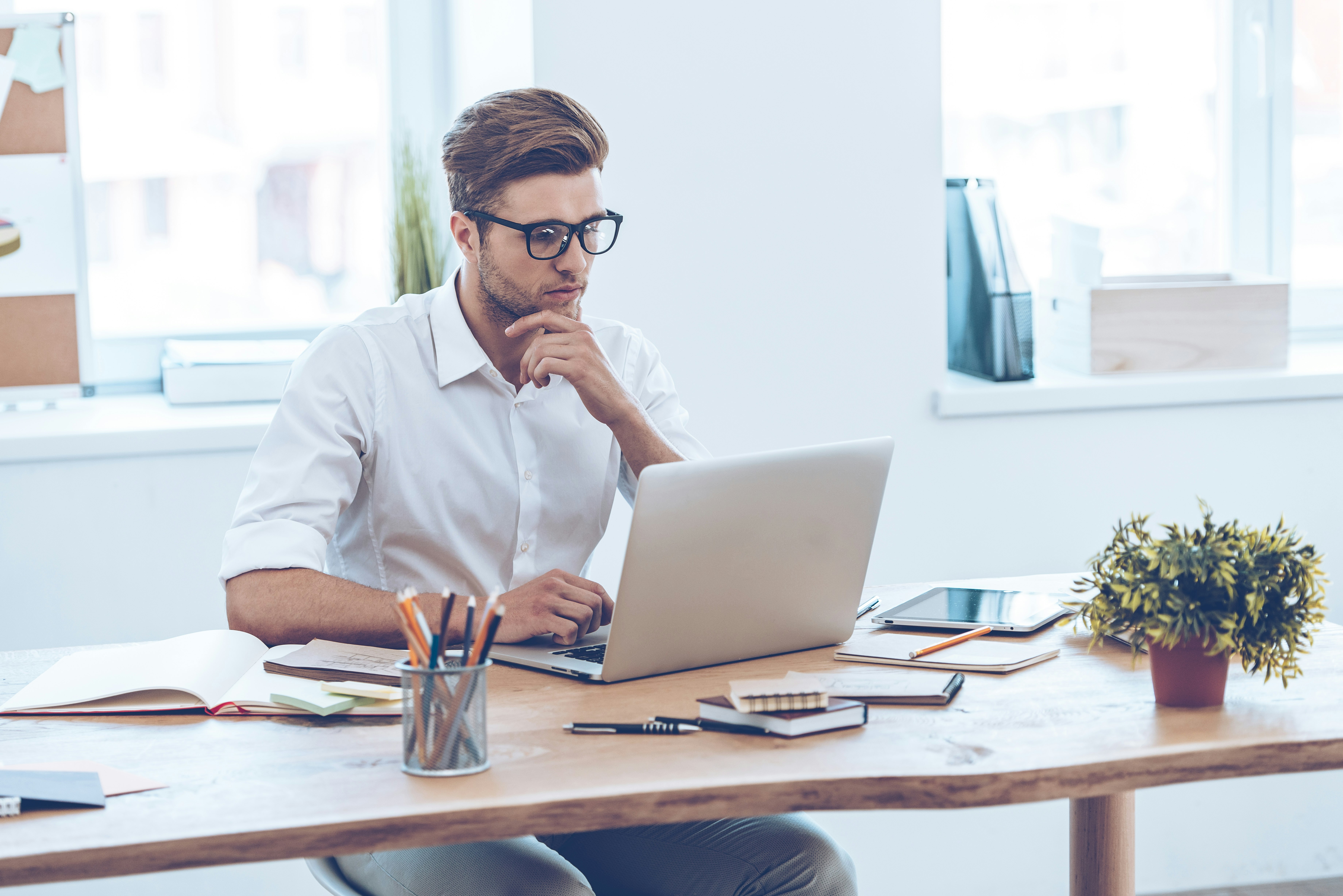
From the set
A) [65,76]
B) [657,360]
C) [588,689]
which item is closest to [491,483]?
[657,360]

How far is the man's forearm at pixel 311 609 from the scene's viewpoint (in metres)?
1.43

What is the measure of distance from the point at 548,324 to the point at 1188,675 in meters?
0.86

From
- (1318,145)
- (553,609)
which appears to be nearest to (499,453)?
(553,609)

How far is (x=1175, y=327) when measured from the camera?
2527mm

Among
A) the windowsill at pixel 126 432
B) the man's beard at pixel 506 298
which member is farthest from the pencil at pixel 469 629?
the windowsill at pixel 126 432

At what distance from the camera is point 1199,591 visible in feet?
3.74

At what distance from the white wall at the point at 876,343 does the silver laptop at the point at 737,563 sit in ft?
3.26

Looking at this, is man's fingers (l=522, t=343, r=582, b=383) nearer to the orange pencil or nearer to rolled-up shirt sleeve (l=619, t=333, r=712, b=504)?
rolled-up shirt sleeve (l=619, t=333, r=712, b=504)

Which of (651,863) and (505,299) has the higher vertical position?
(505,299)

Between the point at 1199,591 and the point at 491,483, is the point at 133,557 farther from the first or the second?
the point at 1199,591

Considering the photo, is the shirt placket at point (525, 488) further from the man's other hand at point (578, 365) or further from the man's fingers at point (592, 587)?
the man's fingers at point (592, 587)

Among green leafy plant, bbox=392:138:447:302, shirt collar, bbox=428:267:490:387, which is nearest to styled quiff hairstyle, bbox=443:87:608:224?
shirt collar, bbox=428:267:490:387

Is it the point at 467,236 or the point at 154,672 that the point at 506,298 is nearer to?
the point at 467,236

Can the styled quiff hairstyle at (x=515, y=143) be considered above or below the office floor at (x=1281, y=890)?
above
